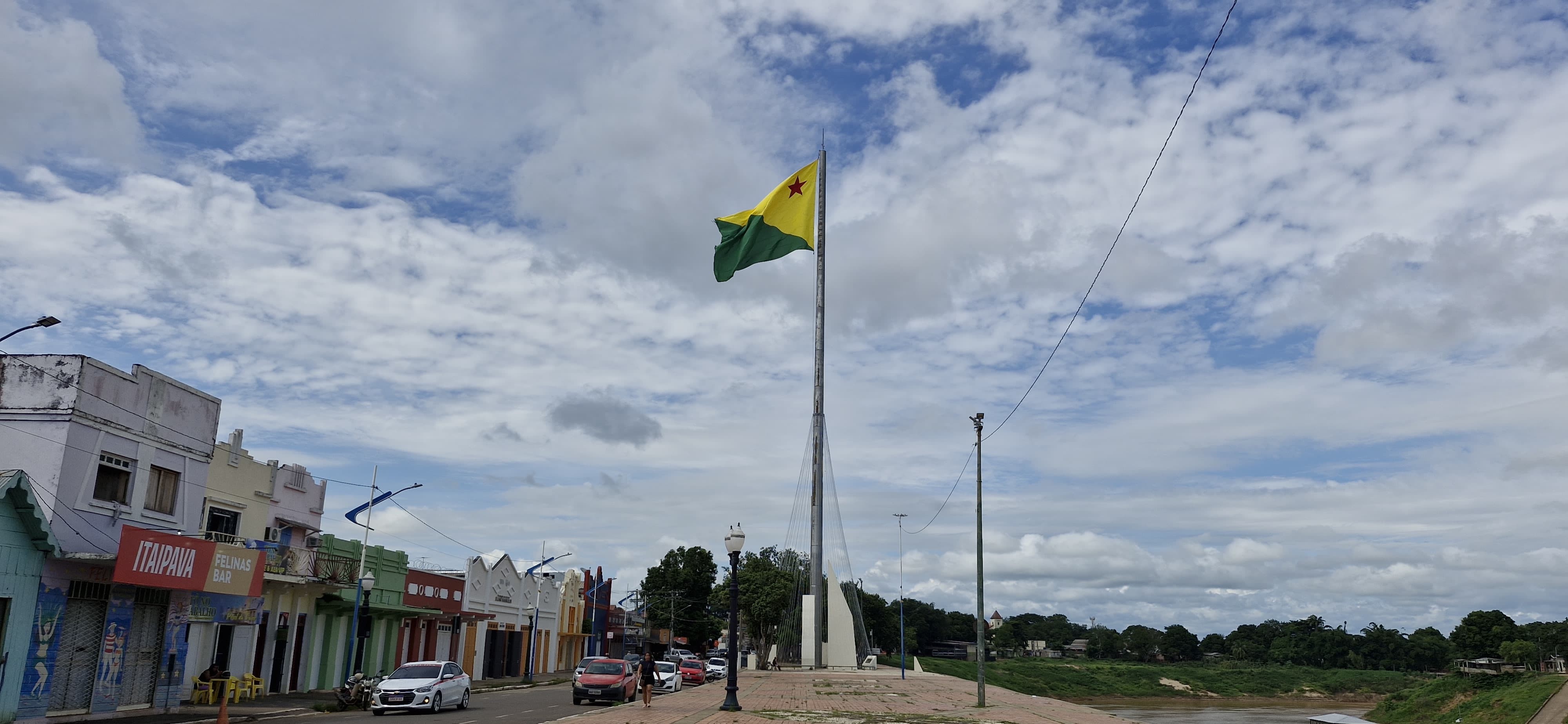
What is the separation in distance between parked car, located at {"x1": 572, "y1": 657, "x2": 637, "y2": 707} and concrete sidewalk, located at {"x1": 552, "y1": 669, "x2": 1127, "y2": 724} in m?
0.83

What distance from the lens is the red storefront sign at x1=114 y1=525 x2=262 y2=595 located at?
24203 millimetres

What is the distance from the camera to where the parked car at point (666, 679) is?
43.3 m

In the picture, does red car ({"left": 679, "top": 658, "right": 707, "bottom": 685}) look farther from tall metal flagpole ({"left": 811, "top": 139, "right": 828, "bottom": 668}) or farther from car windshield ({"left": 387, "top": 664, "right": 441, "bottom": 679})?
car windshield ({"left": 387, "top": 664, "right": 441, "bottom": 679})

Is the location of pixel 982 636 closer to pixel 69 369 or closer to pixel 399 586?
pixel 69 369

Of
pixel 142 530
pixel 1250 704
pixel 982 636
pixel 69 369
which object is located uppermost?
pixel 69 369

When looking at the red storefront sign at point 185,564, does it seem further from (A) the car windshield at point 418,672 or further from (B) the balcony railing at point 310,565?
(A) the car windshield at point 418,672

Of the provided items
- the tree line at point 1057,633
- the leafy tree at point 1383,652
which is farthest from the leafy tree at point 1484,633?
the leafy tree at point 1383,652

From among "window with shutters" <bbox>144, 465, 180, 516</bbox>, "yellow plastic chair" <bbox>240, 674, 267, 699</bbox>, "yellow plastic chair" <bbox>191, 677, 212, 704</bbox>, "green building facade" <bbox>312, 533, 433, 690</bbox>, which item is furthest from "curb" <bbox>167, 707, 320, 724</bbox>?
"green building facade" <bbox>312, 533, 433, 690</bbox>

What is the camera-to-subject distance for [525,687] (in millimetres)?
48406

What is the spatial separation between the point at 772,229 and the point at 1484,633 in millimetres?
85963

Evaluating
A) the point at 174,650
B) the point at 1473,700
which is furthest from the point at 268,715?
the point at 1473,700

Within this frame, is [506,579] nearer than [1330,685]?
Yes

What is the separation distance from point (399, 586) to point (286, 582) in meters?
10.1

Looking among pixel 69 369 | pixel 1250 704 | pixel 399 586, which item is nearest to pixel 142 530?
pixel 69 369
